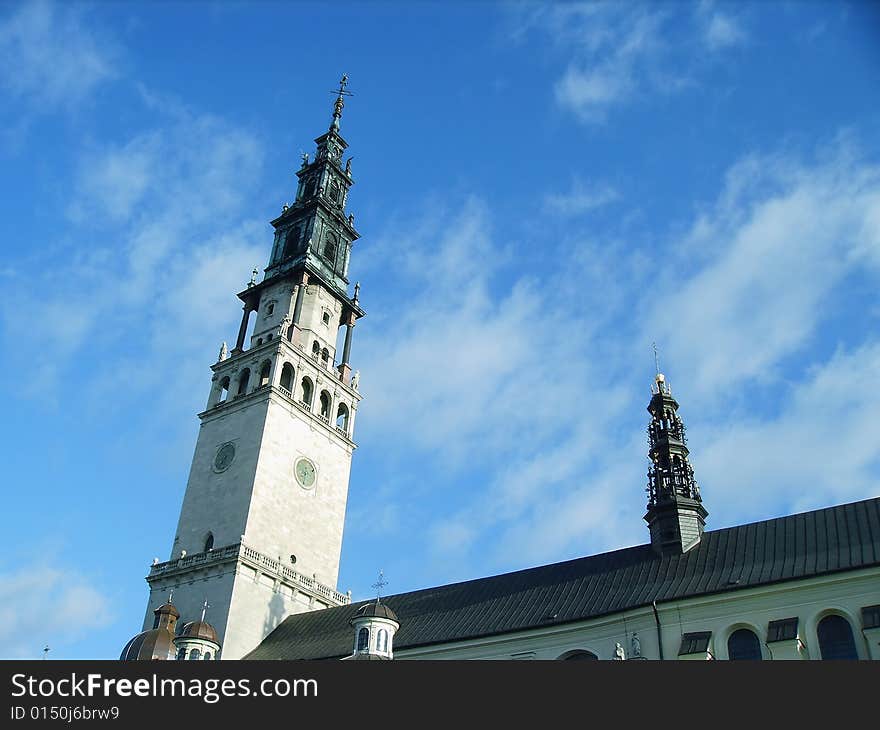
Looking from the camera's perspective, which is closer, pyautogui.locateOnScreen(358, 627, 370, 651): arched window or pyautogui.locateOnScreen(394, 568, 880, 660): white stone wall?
pyautogui.locateOnScreen(394, 568, 880, 660): white stone wall

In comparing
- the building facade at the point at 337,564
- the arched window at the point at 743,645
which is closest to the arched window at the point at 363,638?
the building facade at the point at 337,564

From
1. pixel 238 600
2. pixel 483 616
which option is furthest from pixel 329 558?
pixel 483 616

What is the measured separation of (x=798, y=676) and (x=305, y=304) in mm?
49676

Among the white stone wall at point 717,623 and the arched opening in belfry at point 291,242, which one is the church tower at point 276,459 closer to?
the arched opening in belfry at point 291,242

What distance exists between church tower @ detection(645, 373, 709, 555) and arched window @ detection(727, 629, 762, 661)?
5.87m

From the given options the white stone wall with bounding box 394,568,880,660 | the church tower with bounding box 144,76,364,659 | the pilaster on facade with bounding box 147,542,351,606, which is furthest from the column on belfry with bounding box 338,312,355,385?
the white stone wall with bounding box 394,568,880,660

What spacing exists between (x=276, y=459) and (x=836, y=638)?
35.4 m

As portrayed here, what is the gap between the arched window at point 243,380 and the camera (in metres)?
59.5

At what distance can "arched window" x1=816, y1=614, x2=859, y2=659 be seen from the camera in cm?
3114

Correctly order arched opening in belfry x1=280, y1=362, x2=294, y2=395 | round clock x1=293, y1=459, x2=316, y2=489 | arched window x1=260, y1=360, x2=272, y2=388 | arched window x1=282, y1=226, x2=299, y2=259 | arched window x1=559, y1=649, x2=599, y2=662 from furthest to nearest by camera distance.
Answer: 1. arched window x1=282, y1=226, x2=299, y2=259
2. arched opening in belfry x1=280, y1=362, x2=294, y2=395
3. arched window x1=260, y1=360, x2=272, y2=388
4. round clock x1=293, y1=459, x2=316, y2=489
5. arched window x1=559, y1=649, x2=599, y2=662

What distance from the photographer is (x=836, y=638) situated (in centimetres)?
3169

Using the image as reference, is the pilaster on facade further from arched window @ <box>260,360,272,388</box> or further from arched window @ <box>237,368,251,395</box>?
arched window @ <box>260,360,272,388</box>

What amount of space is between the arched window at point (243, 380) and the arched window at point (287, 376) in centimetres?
246

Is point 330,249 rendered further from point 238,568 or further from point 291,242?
point 238,568
